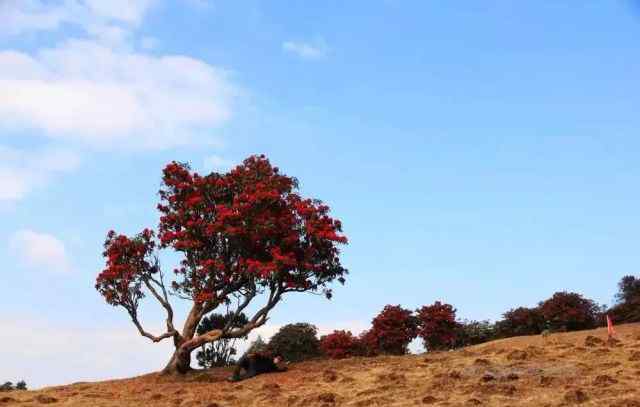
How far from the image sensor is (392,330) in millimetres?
46406

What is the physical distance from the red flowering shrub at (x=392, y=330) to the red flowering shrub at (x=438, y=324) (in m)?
1.16

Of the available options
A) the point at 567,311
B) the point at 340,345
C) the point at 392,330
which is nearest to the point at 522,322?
the point at 567,311

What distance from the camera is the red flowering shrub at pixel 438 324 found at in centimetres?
4488

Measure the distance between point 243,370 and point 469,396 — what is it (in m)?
12.3

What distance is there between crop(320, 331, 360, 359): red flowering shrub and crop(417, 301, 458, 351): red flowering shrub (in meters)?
5.57

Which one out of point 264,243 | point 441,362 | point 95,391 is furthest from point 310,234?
point 95,391

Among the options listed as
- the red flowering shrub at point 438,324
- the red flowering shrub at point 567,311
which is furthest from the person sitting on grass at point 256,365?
the red flowering shrub at point 567,311

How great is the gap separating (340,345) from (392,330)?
177 inches

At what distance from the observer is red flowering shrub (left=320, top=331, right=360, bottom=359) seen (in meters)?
48.6

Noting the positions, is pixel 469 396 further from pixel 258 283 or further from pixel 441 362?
pixel 258 283

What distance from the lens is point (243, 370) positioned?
31.2 m

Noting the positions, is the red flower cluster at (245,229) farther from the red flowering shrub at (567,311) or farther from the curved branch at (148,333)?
the red flowering shrub at (567,311)

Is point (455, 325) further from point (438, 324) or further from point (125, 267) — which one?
point (125, 267)

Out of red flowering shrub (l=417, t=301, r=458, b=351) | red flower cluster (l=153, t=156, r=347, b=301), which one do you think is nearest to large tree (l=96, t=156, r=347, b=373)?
red flower cluster (l=153, t=156, r=347, b=301)
